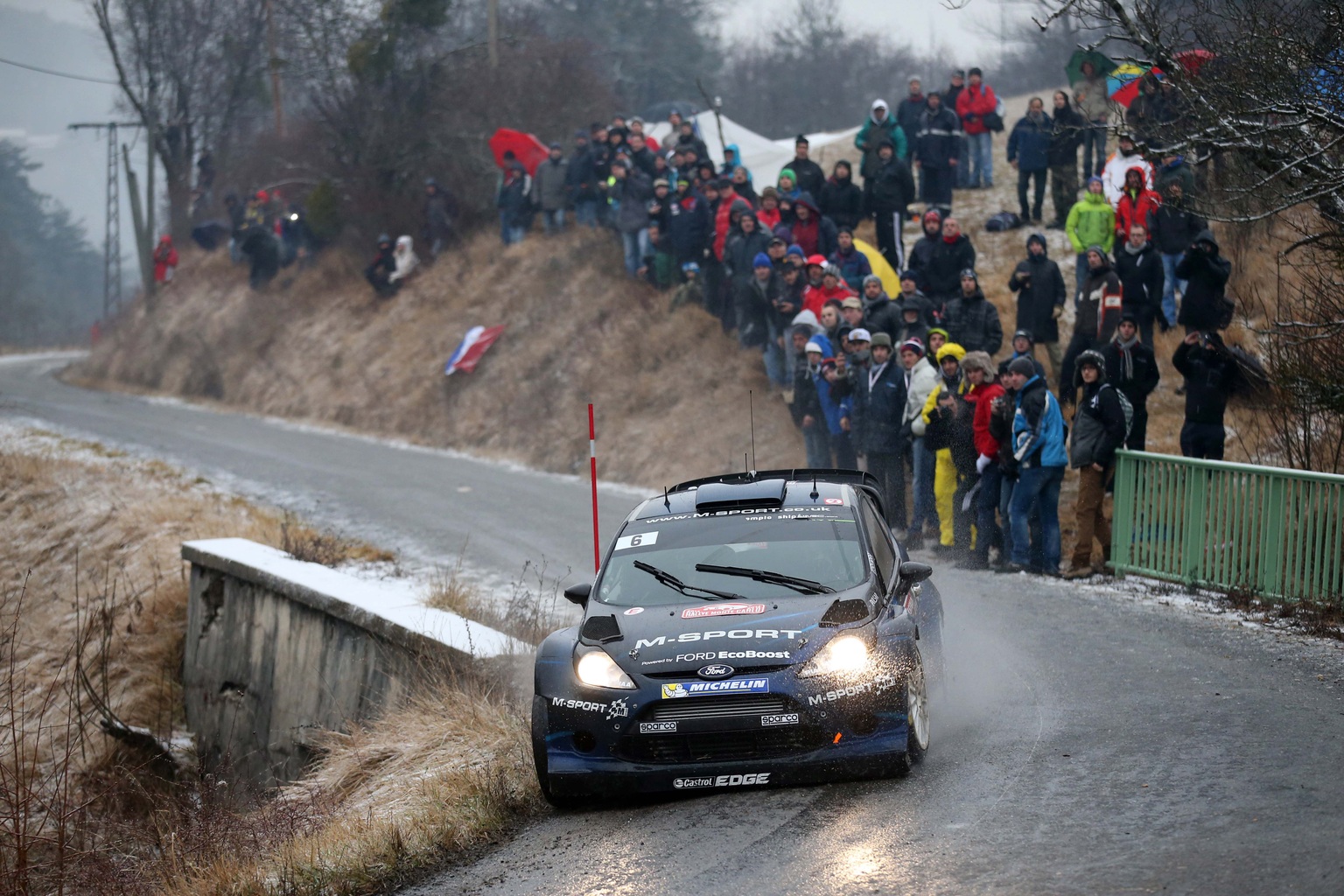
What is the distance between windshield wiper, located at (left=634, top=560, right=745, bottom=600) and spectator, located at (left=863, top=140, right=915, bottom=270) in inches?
523

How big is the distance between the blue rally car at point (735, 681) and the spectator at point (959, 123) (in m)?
16.7

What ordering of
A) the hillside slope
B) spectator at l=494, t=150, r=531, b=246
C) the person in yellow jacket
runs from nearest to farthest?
the person in yellow jacket → the hillside slope → spectator at l=494, t=150, r=531, b=246

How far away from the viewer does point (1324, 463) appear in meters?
12.2

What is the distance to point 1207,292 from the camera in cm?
1491

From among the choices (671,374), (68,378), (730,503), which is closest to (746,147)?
(671,374)

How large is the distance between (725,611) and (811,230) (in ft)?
41.9

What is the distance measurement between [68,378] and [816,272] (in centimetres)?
3055

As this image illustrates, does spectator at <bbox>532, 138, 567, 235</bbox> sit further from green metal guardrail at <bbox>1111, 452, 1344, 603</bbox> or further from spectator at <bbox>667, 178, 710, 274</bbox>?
green metal guardrail at <bbox>1111, 452, 1344, 603</bbox>

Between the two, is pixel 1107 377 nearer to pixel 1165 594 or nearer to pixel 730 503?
pixel 1165 594

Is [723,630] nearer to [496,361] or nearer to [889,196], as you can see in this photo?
[889,196]

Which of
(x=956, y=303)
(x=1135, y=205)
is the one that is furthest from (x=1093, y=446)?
(x=1135, y=205)

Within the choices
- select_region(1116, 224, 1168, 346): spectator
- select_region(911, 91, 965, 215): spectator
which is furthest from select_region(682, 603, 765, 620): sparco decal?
select_region(911, 91, 965, 215): spectator

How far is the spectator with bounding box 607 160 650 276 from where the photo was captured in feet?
78.7

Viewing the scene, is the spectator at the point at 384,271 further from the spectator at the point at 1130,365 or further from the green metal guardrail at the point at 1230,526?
the green metal guardrail at the point at 1230,526
